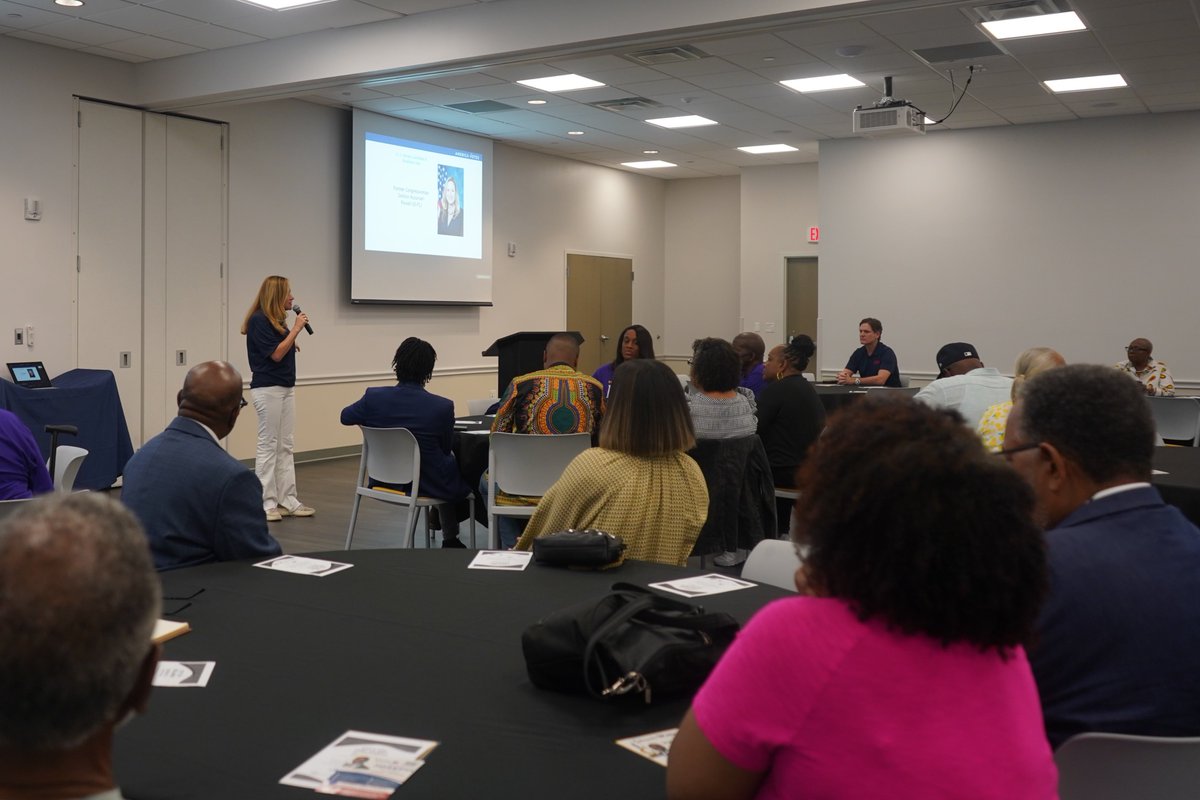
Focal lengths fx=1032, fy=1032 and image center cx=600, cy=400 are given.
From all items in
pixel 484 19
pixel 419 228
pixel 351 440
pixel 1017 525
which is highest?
pixel 484 19

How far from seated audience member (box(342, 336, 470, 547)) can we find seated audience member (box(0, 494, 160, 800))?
4292 mm

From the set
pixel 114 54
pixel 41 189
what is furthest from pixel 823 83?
pixel 41 189

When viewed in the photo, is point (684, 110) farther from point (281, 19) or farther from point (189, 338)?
point (189, 338)

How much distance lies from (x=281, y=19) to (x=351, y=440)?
170 inches

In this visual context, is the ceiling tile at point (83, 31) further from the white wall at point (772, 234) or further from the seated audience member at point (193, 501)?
the white wall at point (772, 234)

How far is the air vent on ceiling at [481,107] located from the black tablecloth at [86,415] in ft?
12.8

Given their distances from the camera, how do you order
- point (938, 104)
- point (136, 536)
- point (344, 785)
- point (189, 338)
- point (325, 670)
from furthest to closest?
point (938, 104), point (189, 338), point (325, 670), point (344, 785), point (136, 536)

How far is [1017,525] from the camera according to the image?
1205 mm

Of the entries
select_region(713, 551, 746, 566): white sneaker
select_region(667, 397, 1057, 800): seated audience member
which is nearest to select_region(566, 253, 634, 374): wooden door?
select_region(713, 551, 746, 566): white sneaker

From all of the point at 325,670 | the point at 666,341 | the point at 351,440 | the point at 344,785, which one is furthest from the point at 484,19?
the point at 666,341

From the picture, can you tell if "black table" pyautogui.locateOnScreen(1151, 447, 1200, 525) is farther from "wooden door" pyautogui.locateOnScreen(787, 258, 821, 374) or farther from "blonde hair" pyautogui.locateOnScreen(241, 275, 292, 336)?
"wooden door" pyautogui.locateOnScreen(787, 258, 821, 374)

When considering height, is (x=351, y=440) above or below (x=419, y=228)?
below

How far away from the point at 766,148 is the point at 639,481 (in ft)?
31.2

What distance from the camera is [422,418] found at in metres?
5.26
